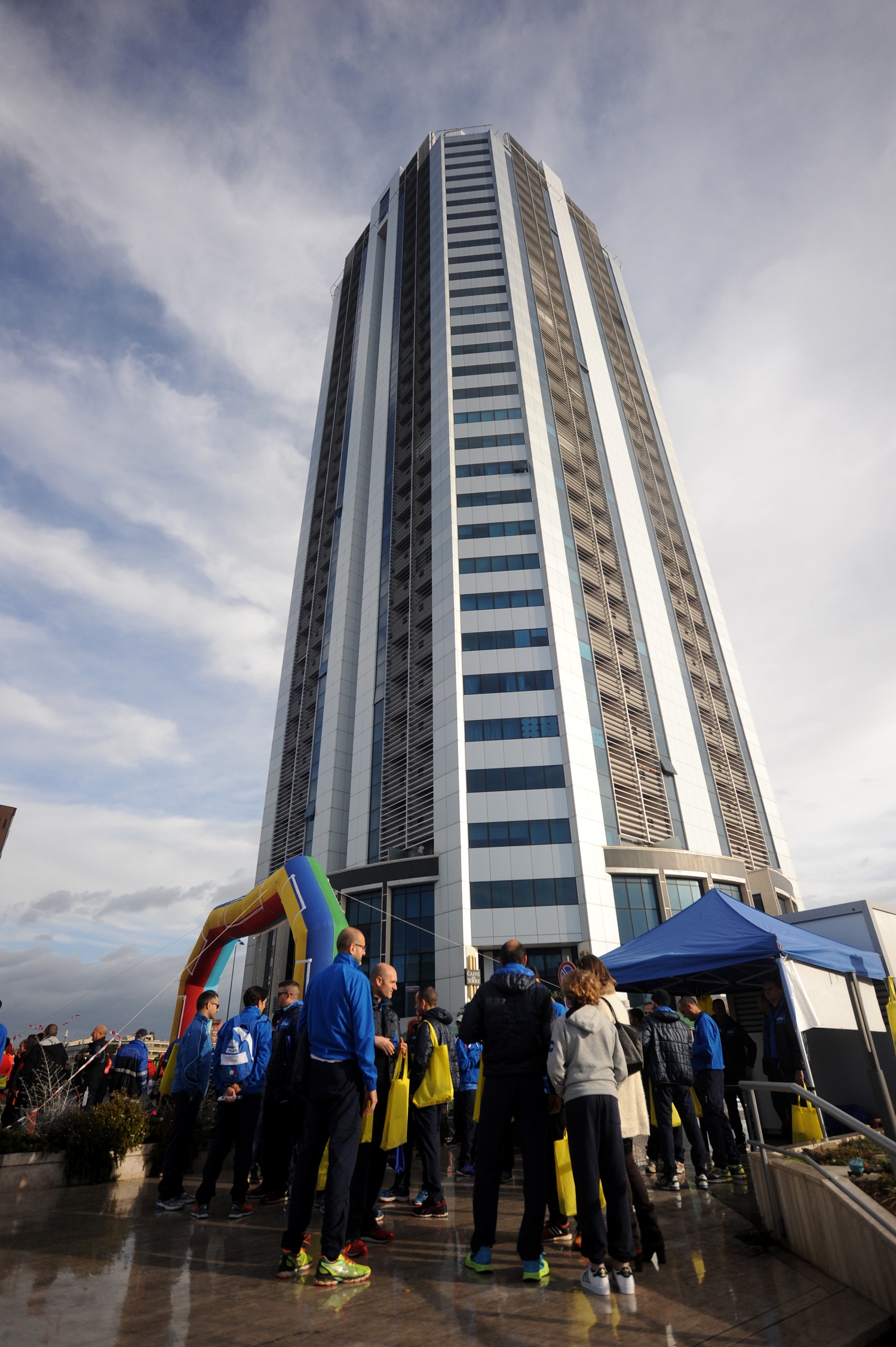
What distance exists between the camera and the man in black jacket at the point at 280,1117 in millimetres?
7137

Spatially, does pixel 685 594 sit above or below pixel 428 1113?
above

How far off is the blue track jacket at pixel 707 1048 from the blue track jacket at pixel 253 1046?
4.89 metres

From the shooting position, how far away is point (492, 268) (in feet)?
158

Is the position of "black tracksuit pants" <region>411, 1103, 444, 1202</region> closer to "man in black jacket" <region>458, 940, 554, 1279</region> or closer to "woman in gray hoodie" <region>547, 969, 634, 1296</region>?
"man in black jacket" <region>458, 940, 554, 1279</region>

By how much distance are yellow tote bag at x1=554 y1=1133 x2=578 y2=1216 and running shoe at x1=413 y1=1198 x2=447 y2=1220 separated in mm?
1421

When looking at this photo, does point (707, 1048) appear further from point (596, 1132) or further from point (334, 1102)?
point (334, 1102)

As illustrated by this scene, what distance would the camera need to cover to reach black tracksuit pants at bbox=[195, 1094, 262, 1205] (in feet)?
20.8

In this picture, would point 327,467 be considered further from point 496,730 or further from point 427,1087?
point 427,1087

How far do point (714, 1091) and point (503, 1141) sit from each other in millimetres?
4752

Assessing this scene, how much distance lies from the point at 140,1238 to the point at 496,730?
27.8 m

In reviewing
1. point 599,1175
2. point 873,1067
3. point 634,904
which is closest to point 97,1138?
point 599,1175

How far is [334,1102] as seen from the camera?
4797 mm

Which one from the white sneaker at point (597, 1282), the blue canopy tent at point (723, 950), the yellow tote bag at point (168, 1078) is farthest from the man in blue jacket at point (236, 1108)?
the blue canopy tent at point (723, 950)

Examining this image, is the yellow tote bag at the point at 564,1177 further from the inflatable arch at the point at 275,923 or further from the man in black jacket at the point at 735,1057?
the inflatable arch at the point at 275,923
